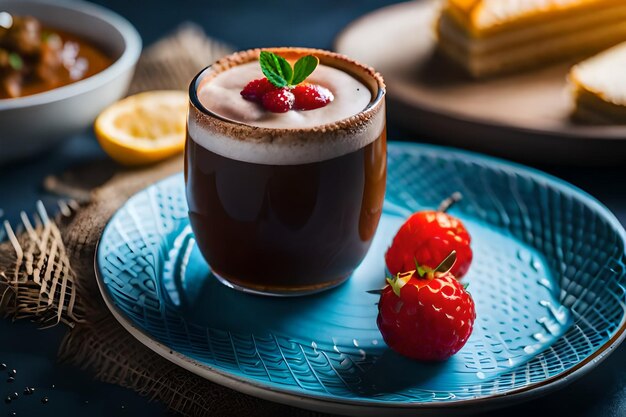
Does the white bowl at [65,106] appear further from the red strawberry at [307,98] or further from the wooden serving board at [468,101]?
the red strawberry at [307,98]

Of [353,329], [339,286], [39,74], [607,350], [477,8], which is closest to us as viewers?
[607,350]

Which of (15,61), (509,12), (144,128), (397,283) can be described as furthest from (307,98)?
(509,12)

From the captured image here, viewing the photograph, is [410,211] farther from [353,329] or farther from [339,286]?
[353,329]

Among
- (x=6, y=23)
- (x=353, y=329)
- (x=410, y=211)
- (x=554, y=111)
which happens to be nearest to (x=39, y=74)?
(x=6, y=23)

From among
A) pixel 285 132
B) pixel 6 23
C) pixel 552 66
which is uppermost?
pixel 285 132

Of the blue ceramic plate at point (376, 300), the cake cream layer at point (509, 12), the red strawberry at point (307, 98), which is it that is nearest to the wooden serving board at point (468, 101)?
the cake cream layer at point (509, 12)

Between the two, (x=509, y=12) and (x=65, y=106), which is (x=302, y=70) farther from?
(x=509, y=12)
